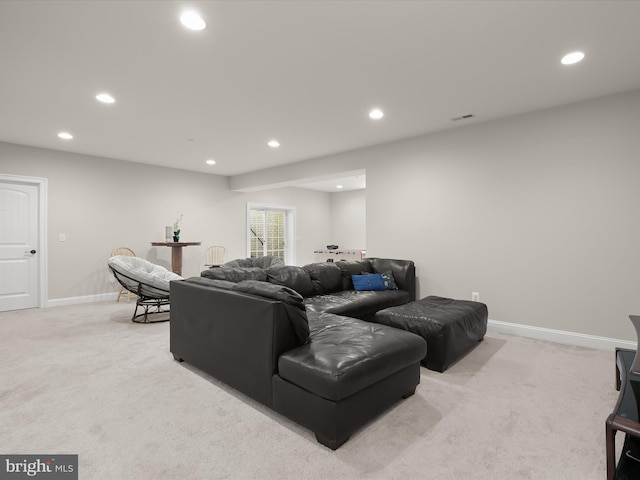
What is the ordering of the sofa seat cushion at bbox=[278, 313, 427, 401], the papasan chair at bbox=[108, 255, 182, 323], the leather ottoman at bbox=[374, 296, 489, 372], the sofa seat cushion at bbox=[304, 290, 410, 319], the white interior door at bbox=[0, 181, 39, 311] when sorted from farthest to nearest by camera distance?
the white interior door at bbox=[0, 181, 39, 311] < the papasan chair at bbox=[108, 255, 182, 323] < the sofa seat cushion at bbox=[304, 290, 410, 319] < the leather ottoman at bbox=[374, 296, 489, 372] < the sofa seat cushion at bbox=[278, 313, 427, 401]

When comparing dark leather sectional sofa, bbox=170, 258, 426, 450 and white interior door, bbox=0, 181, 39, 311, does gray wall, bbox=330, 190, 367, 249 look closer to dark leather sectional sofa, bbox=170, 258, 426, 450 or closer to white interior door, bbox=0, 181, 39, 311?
dark leather sectional sofa, bbox=170, 258, 426, 450

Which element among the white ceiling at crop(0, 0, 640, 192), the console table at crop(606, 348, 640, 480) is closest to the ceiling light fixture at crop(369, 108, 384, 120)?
the white ceiling at crop(0, 0, 640, 192)

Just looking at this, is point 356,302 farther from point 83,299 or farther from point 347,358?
point 83,299

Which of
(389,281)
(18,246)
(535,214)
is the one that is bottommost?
(389,281)

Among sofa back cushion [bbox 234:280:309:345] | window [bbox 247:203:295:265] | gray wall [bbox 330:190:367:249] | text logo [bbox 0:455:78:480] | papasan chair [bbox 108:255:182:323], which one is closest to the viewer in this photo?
text logo [bbox 0:455:78:480]

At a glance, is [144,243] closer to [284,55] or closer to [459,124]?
[284,55]

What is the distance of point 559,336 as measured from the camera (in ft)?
11.5

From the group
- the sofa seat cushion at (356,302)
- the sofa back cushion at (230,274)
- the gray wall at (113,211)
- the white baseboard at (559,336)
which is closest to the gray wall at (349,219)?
the gray wall at (113,211)

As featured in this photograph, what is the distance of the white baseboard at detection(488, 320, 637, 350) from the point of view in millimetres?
3230

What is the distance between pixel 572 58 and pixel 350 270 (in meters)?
3.12

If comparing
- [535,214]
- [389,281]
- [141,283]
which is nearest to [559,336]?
[535,214]

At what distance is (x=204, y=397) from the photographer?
2322 millimetres

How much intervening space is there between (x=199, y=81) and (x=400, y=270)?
128 inches

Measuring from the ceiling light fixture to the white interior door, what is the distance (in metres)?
5.29
